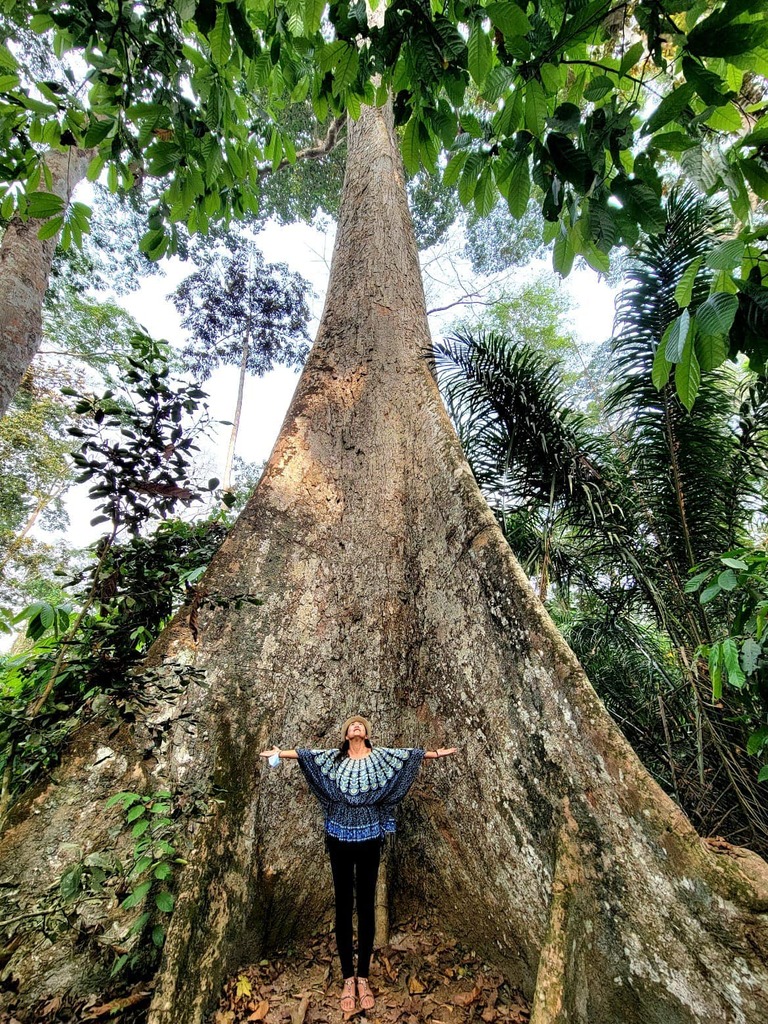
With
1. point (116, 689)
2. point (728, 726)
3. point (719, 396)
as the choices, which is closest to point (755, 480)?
point (719, 396)

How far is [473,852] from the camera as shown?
1.81 m

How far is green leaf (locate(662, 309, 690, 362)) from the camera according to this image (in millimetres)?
976

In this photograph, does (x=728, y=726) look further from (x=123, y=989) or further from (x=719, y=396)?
(x=123, y=989)

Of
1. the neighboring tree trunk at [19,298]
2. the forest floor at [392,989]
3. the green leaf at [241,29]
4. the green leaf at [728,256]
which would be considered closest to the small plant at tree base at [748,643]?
Result: the green leaf at [728,256]

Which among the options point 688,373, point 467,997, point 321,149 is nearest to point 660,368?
point 688,373

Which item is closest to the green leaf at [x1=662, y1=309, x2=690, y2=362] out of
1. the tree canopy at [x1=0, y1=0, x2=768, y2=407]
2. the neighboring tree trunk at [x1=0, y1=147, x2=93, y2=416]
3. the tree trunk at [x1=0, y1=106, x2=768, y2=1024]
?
the tree canopy at [x1=0, y1=0, x2=768, y2=407]

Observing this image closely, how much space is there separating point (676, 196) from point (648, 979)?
352 cm

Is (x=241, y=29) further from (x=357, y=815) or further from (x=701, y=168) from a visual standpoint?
(x=357, y=815)

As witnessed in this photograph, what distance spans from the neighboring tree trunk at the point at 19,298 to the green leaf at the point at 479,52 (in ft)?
11.1

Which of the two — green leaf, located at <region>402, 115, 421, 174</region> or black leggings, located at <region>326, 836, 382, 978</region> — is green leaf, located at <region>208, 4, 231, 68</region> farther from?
black leggings, located at <region>326, 836, 382, 978</region>

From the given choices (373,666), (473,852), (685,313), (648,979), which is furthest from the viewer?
(373,666)

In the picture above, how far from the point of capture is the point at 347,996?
1.65 meters

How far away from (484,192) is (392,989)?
9.10 feet

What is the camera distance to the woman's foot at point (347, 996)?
161cm
